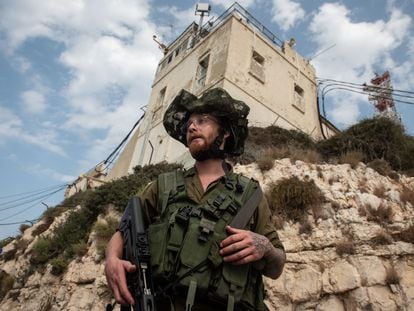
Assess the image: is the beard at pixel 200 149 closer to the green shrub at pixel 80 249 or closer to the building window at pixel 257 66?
the green shrub at pixel 80 249

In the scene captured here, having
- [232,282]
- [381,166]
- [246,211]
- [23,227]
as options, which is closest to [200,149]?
[246,211]

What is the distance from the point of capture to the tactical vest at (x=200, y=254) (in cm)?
197

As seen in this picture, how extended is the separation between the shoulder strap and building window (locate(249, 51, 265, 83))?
1160 cm

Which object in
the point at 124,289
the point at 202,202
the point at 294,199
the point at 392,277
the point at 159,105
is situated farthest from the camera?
the point at 159,105

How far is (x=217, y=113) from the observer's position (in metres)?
2.69

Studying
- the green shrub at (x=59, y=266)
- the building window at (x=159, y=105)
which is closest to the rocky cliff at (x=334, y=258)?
the green shrub at (x=59, y=266)

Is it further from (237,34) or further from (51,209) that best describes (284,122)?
(51,209)

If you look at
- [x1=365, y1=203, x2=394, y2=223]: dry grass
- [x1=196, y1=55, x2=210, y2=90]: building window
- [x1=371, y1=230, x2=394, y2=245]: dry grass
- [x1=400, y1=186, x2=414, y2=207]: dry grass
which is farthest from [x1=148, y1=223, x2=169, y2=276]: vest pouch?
[x1=196, y1=55, x2=210, y2=90]: building window

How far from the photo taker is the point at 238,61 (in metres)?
13.3

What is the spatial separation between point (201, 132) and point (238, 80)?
1063 centimetres

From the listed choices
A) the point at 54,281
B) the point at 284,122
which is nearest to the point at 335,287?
the point at 54,281

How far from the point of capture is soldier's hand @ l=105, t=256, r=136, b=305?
1.90 m

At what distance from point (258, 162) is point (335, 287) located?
384 cm

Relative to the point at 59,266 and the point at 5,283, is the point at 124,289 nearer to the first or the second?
the point at 59,266
